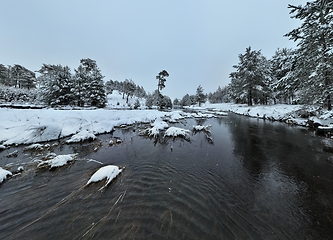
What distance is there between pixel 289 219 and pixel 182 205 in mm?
2092

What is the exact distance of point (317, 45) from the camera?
11.3m

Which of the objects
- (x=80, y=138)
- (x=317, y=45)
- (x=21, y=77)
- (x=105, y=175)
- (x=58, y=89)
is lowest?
(x=105, y=175)

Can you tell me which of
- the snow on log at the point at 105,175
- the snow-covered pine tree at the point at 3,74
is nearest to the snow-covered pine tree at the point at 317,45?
the snow on log at the point at 105,175

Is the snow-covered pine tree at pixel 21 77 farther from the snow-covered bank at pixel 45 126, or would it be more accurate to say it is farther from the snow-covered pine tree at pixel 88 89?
the snow-covered bank at pixel 45 126

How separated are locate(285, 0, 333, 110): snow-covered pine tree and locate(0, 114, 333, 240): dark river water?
10.4 meters

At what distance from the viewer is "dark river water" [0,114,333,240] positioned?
2.10 metres

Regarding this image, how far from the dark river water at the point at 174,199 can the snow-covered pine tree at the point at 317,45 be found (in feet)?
34.0

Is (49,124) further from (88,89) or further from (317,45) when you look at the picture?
(317,45)

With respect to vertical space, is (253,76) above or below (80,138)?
above

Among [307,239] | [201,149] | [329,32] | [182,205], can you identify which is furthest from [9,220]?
[329,32]

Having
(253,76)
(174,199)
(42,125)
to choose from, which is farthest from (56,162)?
(253,76)

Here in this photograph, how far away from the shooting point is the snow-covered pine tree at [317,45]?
10188 millimetres

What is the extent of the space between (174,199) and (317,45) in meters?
18.6

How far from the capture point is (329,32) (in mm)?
10523
